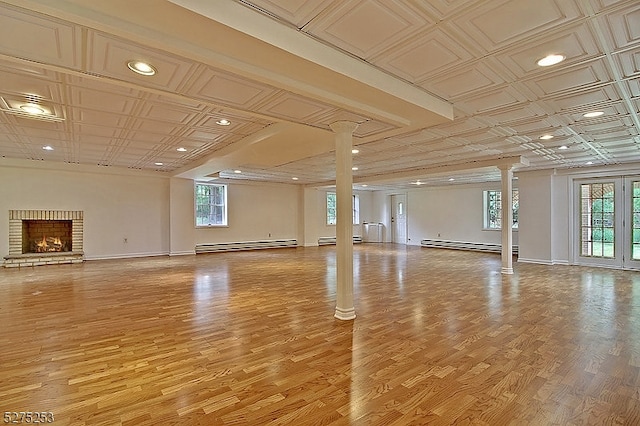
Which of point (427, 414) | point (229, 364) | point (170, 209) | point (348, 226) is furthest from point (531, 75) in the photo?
point (170, 209)

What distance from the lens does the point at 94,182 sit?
8.98m

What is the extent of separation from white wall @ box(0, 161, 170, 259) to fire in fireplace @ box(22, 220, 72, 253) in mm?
446

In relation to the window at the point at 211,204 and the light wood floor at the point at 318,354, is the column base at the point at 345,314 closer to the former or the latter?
the light wood floor at the point at 318,354

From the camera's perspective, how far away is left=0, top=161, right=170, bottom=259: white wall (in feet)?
26.3

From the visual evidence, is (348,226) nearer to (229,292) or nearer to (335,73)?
(335,73)

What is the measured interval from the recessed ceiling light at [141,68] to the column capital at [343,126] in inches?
79.8

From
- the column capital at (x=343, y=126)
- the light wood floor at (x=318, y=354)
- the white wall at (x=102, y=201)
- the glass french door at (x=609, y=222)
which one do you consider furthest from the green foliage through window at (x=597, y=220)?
the white wall at (x=102, y=201)

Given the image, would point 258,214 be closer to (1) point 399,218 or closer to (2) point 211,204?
(2) point 211,204

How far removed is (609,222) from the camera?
805 centimetres

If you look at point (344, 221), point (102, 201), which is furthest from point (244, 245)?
point (344, 221)

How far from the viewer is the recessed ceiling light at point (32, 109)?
3.92 meters

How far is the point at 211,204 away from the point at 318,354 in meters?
9.40

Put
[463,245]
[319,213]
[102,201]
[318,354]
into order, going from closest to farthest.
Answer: [318,354] < [102,201] < [463,245] < [319,213]

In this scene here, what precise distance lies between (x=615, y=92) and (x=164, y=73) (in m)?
4.39
